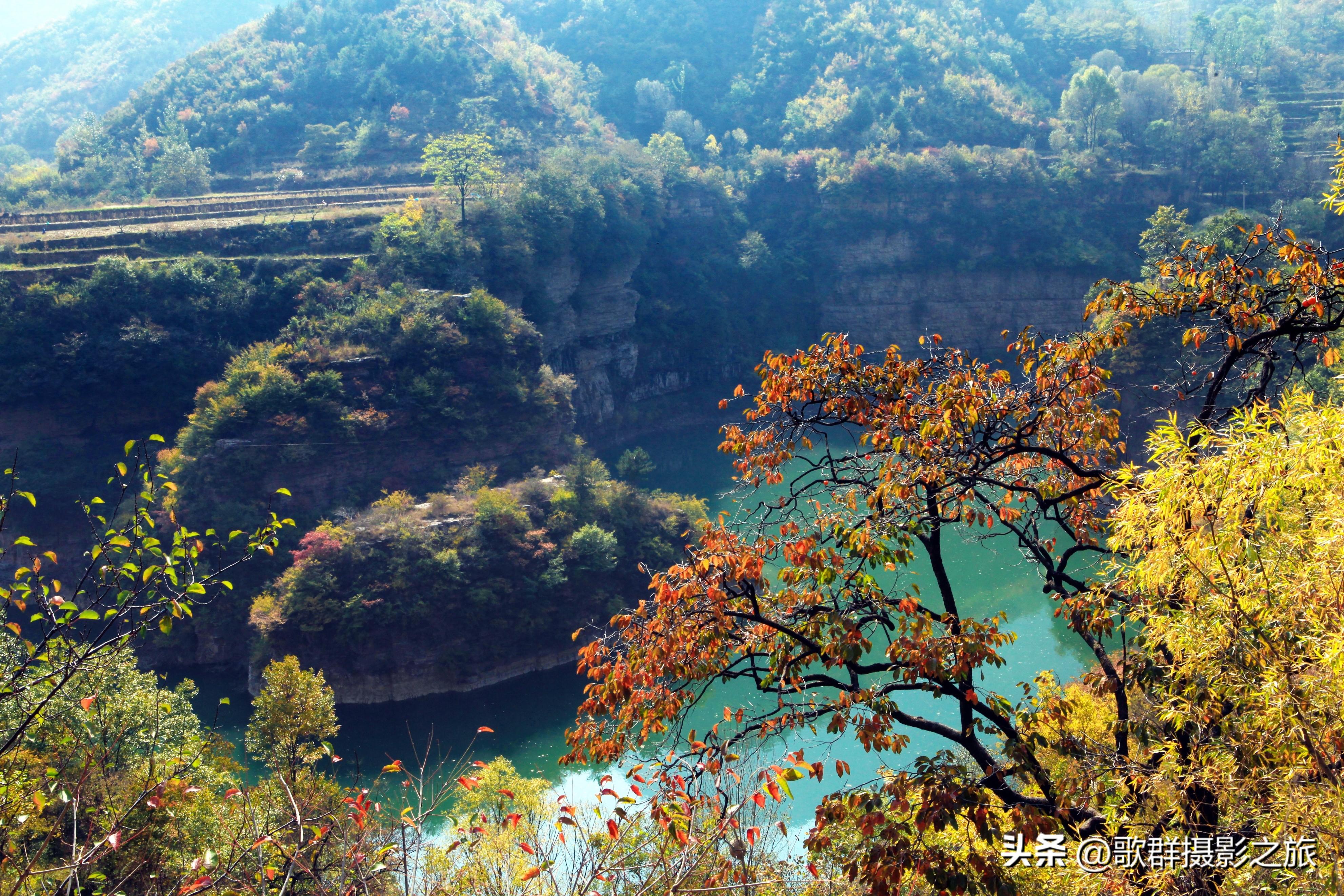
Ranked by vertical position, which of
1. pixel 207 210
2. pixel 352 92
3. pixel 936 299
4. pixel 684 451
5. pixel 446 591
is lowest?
pixel 684 451

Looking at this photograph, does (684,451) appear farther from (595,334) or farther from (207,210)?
(207,210)

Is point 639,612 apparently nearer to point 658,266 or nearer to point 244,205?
point 244,205

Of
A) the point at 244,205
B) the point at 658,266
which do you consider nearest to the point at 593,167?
the point at 658,266

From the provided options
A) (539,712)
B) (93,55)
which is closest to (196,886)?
(539,712)

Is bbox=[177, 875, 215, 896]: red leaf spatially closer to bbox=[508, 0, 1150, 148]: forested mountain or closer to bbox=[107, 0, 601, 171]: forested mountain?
bbox=[107, 0, 601, 171]: forested mountain

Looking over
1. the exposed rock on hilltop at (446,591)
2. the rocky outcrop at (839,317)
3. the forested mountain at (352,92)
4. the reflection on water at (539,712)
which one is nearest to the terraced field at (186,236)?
the rocky outcrop at (839,317)

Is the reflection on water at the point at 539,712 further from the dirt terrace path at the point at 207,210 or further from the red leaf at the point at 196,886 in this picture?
the dirt terrace path at the point at 207,210
